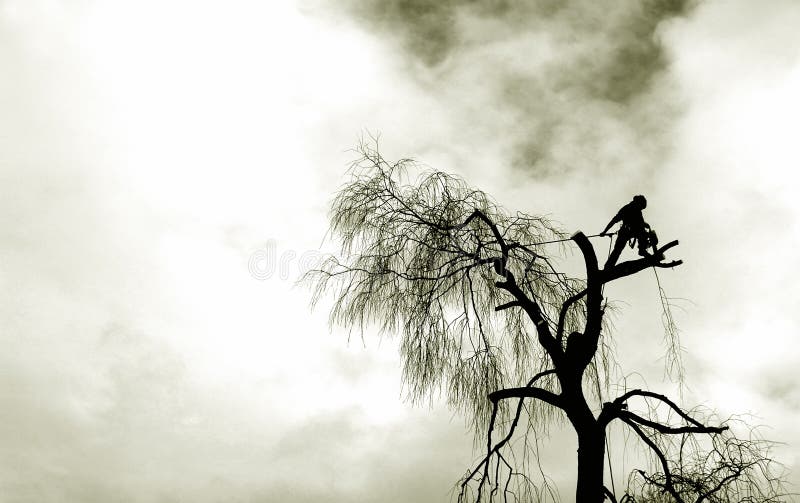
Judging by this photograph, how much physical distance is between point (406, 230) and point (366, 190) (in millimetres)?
600

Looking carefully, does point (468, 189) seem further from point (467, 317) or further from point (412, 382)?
point (412, 382)

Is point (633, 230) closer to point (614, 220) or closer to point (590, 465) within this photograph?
point (614, 220)

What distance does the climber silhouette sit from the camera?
254 inches

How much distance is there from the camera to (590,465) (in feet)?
19.6

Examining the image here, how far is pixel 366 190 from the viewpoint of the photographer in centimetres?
712

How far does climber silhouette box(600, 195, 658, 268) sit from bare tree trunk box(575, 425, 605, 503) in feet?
4.70

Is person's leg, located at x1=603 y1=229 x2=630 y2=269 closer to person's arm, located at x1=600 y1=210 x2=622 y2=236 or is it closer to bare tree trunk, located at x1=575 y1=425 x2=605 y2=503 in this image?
person's arm, located at x1=600 y1=210 x2=622 y2=236

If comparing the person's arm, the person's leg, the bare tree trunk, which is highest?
the person's arm

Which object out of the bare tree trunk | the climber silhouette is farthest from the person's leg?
the bare tree trunk

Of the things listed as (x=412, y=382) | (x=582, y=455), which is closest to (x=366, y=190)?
(x=412, y=382)

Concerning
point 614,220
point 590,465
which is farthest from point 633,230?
point 590,465

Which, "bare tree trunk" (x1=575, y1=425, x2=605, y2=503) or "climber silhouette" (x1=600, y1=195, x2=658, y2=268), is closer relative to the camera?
"bare tree trunk" (x1=575, y1=425, x2=605, y2=503)

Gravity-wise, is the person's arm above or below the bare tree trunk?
above

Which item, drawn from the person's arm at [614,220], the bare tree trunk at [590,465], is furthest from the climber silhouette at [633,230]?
the bare tree trunk at [590,465]
